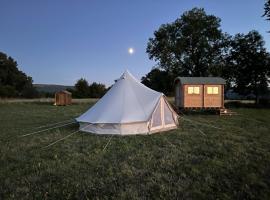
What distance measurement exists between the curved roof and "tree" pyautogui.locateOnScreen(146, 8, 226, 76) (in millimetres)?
25955

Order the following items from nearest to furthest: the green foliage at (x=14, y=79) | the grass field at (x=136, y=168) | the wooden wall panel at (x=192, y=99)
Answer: the grass field at (x=136, y=168), the wooden wall panel at (x=192, y=99), the green foliage at (x=14, y=79)

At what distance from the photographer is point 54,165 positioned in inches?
238

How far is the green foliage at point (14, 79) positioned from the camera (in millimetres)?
54875

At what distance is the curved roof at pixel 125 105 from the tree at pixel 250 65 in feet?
77.2

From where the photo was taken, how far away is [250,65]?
31.4 meters

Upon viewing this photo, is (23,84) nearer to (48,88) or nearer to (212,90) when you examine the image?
(48,88)

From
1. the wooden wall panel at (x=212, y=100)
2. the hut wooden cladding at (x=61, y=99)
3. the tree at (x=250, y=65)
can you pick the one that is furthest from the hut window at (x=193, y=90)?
the hut wooden cladding at (x=61, y=99)

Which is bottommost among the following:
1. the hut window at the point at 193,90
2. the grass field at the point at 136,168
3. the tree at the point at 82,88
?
the grass field at the point at 136,168

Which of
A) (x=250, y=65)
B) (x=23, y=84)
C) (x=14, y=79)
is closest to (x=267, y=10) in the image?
(x=250, y=65)

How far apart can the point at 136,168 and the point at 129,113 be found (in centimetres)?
444

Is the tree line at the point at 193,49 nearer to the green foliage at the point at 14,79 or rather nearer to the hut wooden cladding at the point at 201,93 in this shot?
the hut wooden cladding at the point at 201,93

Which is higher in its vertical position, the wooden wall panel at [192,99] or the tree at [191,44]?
the tree at [191,44]

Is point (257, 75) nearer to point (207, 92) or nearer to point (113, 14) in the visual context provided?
point (207, 92)

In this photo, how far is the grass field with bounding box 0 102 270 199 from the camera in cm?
446
